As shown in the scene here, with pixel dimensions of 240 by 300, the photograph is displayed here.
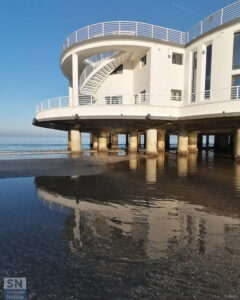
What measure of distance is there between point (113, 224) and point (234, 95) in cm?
1710

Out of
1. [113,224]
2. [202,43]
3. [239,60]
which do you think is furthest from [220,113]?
[113,224]

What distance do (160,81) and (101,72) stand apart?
22.4 ft

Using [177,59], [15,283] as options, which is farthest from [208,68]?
[15,283]

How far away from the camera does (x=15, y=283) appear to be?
2342mm

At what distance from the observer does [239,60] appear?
15.5m

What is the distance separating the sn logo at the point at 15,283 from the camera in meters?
2.29

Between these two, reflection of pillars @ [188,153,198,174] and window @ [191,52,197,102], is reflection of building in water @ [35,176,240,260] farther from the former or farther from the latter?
window @ [191,52,197,102]

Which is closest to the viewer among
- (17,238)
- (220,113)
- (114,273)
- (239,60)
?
(114,273)

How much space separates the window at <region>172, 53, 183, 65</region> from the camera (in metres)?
19.4

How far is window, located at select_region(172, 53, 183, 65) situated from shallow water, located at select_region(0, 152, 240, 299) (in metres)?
17.3

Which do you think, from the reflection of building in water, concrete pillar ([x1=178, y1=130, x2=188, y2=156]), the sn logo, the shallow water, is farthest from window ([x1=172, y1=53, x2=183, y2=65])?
the sn logo

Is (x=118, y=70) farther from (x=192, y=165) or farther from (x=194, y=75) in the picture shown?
(x=192, y=165)

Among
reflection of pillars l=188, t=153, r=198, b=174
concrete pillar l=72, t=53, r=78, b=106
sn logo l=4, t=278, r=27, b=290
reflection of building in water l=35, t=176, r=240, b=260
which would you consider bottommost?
reflection of pillars l=188, t=153, r=198, b=174

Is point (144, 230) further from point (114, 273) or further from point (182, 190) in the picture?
point (182, 190)
